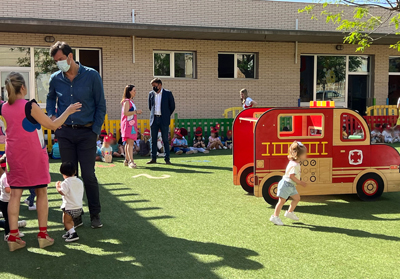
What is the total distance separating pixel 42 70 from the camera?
1509cm

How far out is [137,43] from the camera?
15.9m

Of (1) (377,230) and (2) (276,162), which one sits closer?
(1) (377,230)

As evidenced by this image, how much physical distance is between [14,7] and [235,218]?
12.4 m

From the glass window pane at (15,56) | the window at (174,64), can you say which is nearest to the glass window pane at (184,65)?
the window at (174,64)

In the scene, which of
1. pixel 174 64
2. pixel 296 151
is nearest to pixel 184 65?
pixel 174 64

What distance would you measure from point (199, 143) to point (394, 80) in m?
10.5

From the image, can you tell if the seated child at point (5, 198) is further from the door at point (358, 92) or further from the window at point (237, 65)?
the door at point (358, 92)

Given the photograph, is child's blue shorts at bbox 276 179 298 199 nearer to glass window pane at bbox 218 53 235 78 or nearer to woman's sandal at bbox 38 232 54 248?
woman's sandal at bbox 38 232 54 248

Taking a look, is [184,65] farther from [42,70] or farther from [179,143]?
[42,70]

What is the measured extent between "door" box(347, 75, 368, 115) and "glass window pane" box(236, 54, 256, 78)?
4619mm

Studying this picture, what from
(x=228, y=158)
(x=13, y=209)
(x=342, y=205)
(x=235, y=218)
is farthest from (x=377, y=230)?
(x=228, y=158)

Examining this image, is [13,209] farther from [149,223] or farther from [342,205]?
[342,205]

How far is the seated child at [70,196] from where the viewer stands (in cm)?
504

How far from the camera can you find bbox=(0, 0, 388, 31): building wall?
49.9ft
